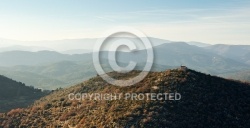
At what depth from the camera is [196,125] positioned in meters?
51.0

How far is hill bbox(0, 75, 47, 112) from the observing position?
133 meters

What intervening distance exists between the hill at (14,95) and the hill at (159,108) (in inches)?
2226

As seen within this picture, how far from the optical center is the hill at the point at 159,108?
52594mm

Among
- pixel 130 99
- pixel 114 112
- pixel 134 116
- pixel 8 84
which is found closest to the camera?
pixel 134 116

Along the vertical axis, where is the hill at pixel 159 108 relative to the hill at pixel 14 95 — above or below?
above

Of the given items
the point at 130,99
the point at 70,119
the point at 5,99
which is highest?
the point at 130,99

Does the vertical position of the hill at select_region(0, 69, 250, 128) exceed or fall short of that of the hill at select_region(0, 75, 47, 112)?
it exceeds it

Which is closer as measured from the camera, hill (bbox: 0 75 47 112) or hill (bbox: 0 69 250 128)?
hill (bbox: 0 69 250 128)

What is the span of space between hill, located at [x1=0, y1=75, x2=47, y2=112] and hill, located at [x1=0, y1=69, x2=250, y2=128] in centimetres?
5654

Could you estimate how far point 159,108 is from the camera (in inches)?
2159

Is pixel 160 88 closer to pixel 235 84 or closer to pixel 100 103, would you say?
pixel 100 103

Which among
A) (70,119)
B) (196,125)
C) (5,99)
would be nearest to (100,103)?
(70,119)

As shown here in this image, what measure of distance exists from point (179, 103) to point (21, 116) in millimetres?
38737

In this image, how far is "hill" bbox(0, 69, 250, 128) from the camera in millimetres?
52594
